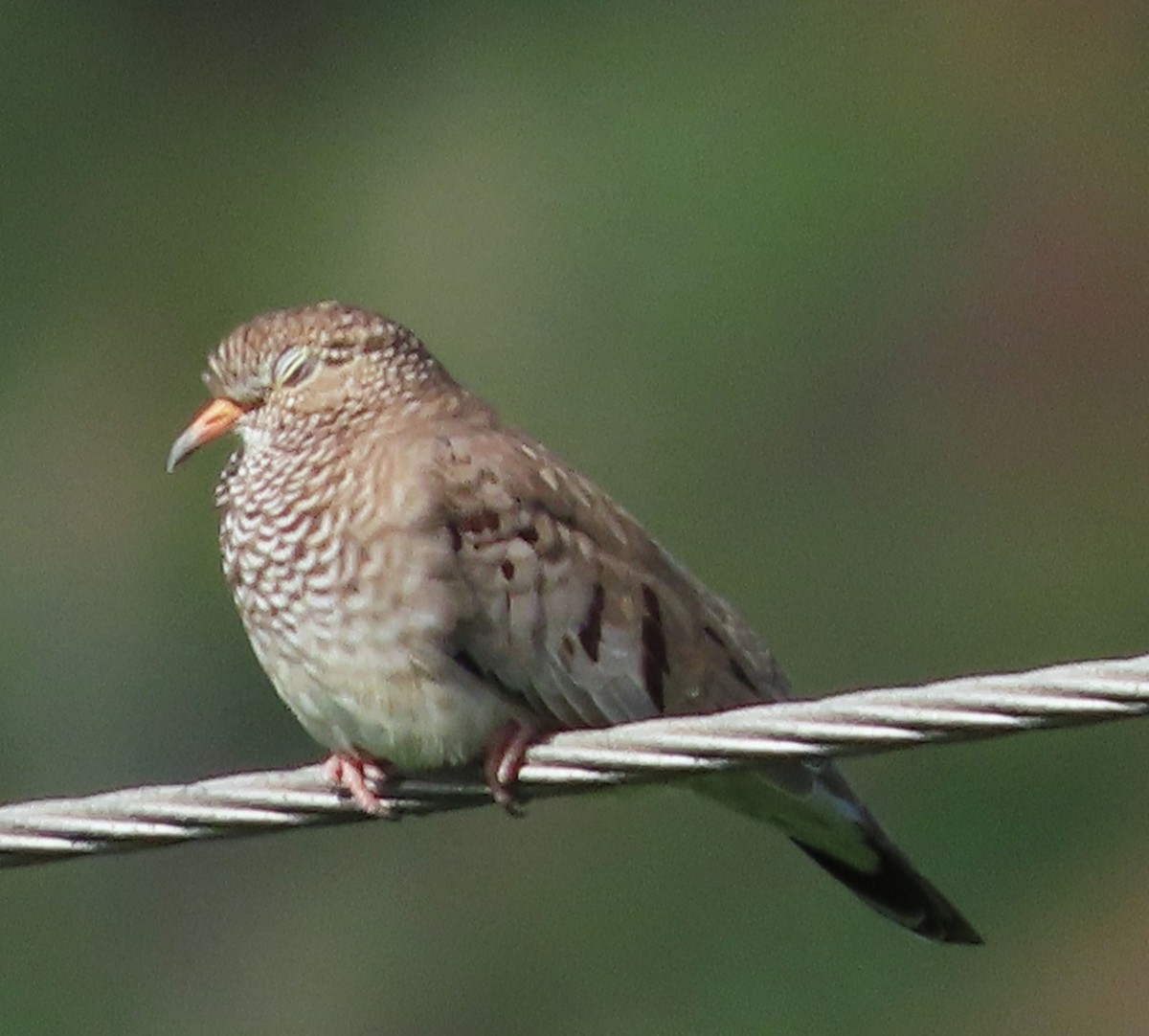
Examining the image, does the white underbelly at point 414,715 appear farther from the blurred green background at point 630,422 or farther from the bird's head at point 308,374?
the blurred green background at point 630,422

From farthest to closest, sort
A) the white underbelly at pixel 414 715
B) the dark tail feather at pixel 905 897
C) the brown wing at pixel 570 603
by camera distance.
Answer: the dark tail feather at pixel 905 897, the brown wing at pixel 570 603, the white underbelly at pixel 414 715

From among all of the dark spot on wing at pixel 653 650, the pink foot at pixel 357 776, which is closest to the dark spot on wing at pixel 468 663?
the pink foot at pixel 357 776

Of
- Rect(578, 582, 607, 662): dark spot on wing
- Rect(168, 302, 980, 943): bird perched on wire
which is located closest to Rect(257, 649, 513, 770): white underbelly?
Rect(168, 302, 980, 943): bird perched on wire

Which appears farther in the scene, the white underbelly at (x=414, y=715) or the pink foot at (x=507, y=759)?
the white underbelly at (x=414, y=715)

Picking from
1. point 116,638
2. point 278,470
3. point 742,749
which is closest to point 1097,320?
point 116,638

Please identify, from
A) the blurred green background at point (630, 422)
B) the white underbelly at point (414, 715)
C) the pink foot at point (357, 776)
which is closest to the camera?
the pink foot at point (357, 776)

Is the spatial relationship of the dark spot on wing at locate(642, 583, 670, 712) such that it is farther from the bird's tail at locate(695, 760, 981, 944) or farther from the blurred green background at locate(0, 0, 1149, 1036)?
the blurred green background at locate(0, 0, 1149, 1036)
